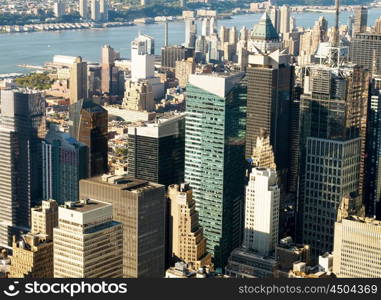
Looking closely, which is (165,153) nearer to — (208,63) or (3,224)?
(3,224)

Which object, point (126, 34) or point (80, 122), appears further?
point (126, 34)

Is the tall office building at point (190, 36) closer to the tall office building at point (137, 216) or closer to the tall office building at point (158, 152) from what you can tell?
the tall office building at point (158, 152)

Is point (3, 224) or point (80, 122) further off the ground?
point (80, 122)

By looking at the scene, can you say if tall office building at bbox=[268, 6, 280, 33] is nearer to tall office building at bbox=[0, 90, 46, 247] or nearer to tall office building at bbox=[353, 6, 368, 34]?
tall office building at bbox=[353, 6, 368, 34]

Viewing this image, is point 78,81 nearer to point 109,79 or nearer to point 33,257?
point 109,79

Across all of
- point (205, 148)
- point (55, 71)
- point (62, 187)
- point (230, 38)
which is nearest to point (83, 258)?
point (205, 148)

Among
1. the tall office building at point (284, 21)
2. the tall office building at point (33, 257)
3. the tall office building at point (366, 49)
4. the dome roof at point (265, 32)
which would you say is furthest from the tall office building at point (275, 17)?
the tall office building at point (33, 257)
